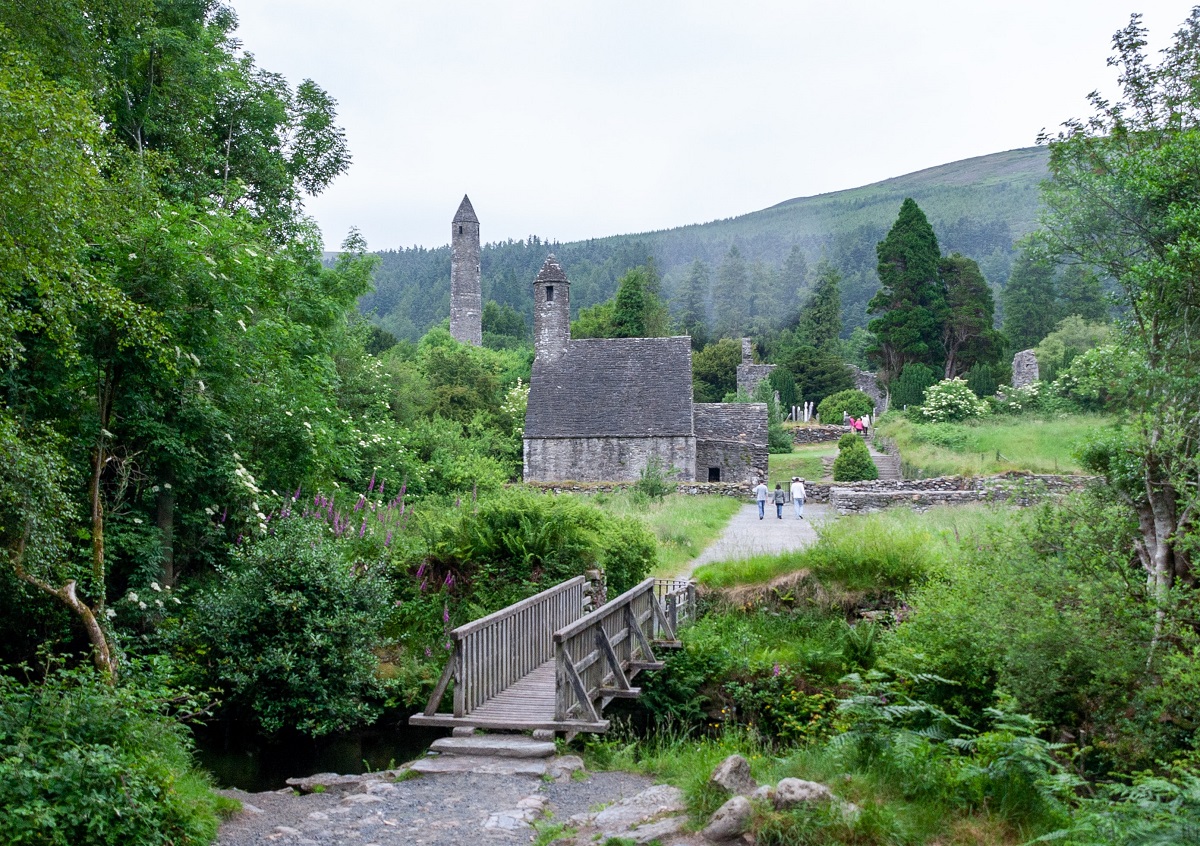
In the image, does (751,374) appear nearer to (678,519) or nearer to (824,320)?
(824,320)

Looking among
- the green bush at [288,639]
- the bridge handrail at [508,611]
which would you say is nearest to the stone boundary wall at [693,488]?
the bridge handrail at [508,611]

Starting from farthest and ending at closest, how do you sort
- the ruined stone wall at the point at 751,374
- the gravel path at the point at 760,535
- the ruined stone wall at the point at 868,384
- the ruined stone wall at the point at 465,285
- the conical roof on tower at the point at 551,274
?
the ruined stone wall at the point at 465,285
the ruined stone wall at the point at 868,384
the ruined stone wall at the point at 751,374
the conical roof on tower at the point at 551,274
the gravel path at the point at 760,535

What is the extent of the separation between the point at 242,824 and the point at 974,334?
Result: 5040cm

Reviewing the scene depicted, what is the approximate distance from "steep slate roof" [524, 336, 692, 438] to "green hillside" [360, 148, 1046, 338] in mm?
59161

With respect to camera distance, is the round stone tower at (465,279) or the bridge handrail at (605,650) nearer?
the bridge handrail at (605,650)

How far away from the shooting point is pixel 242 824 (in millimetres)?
7504

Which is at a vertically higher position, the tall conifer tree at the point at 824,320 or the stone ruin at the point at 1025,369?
the tall conifer tree at the point at 824,320

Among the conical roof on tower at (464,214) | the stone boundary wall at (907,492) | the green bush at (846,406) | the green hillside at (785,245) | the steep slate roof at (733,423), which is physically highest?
the green hillside at (785,245)

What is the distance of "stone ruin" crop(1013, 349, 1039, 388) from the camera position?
45.7m

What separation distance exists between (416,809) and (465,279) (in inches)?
2502

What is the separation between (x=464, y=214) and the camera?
231ft

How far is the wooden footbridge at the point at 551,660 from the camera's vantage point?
9.64 m

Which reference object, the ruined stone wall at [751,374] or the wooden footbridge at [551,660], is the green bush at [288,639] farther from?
the ruined stone wall at [751,374]

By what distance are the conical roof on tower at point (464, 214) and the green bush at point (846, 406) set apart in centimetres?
3202
